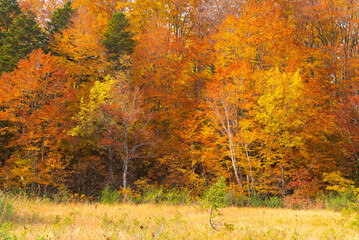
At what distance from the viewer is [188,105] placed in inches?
840

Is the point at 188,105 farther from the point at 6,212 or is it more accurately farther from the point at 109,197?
the point at 6,212

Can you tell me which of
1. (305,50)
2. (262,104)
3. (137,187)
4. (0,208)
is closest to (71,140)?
(137,187)

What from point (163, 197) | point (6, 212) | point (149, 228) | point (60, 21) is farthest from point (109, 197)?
point (60, 21)

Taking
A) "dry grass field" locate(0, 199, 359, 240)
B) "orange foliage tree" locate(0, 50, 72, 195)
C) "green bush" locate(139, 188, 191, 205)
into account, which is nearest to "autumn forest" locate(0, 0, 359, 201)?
"orange foliage tree" locate(0, 50, 72, 195)

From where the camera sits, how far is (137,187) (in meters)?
18.1

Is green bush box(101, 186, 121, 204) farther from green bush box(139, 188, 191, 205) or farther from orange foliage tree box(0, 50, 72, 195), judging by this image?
orange foliage tree box(0, 50, 72, 195)

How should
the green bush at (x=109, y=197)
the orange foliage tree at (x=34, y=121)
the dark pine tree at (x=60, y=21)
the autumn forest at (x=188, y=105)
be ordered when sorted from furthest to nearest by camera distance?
the dark pine tree at (x=60, y=21) < the autumn forest at (x=188, y=105) < the orange foliage tree at (x=34, y=121) < the green bush at (x=109, y=197)

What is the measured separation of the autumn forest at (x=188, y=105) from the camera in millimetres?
16062

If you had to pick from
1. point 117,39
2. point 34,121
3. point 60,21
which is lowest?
point 34,121

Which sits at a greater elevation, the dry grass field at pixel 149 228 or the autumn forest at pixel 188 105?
the autumn forest at pixel 188 105

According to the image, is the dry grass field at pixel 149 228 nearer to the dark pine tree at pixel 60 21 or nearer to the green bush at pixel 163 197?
the green bush at pixel 163 197

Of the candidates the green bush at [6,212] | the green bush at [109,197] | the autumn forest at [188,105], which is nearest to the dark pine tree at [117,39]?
the autumn forest at [188,105]

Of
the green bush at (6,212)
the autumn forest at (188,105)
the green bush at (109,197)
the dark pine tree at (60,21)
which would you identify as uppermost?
the dark pine tree at (60,21)

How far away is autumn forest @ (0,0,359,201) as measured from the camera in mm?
16062
